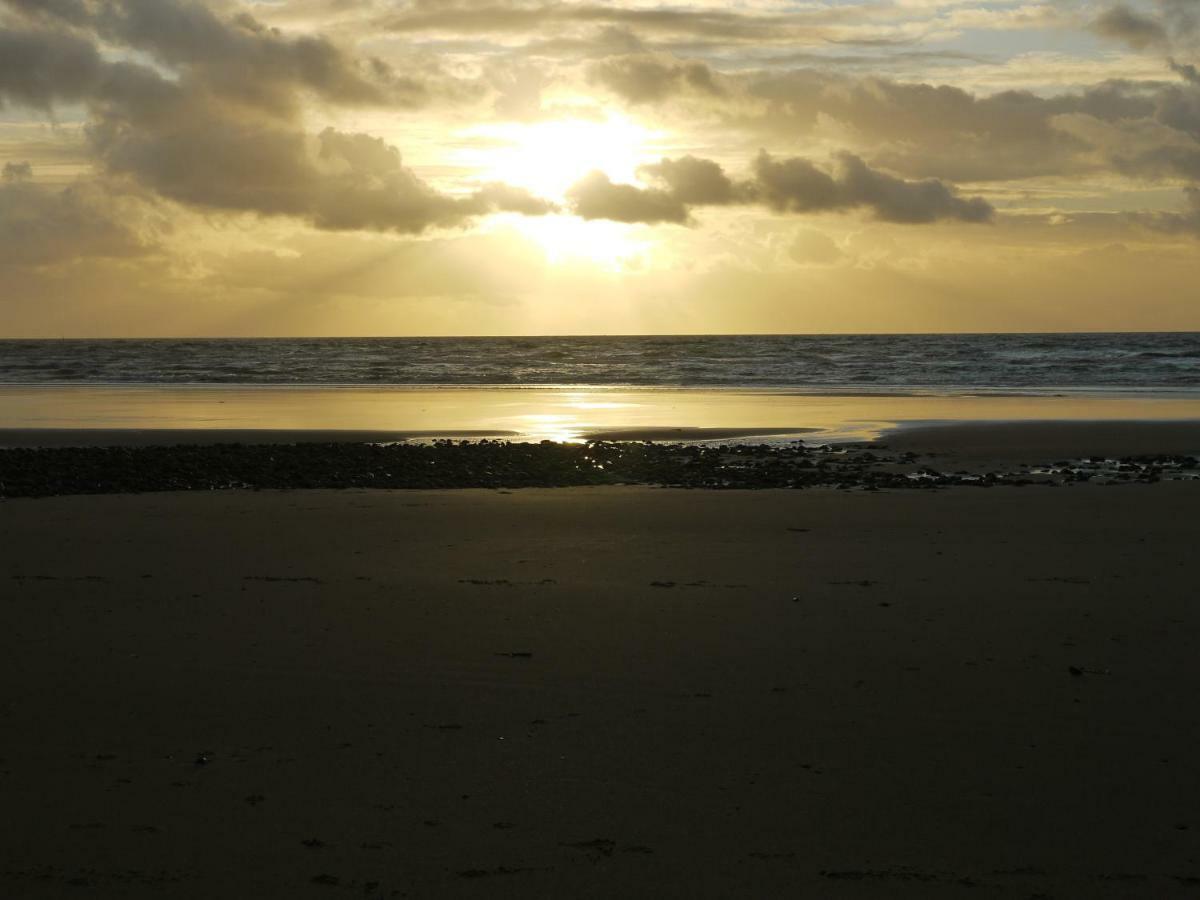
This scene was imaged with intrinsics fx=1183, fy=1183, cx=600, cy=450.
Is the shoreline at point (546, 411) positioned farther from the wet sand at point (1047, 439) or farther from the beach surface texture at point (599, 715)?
the beach surface texture at point (599, 715)

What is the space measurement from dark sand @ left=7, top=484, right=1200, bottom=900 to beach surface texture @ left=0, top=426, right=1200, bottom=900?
0.02 metres

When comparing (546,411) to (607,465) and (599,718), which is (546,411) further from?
(599,718)

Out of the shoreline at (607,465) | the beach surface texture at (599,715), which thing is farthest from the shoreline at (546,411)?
the beach surface texture at (599,715)

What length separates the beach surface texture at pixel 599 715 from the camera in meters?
4.48

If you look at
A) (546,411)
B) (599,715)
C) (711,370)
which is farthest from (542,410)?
(711,370)

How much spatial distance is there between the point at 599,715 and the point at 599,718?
0.14 feet

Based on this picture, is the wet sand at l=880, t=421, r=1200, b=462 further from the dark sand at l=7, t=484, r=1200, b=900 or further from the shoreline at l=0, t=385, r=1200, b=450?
the dark sand at l=7, t=484, r=1200, b=900

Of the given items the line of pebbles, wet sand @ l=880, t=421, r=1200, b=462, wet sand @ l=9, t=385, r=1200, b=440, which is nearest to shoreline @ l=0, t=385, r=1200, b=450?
wet sand @ l=9, t=385, r=1200, b=440

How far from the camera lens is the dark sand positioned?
4.48m

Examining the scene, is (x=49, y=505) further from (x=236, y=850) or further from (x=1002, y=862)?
(x=1002, y=862)

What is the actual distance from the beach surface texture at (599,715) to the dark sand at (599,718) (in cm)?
2

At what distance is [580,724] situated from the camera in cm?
589

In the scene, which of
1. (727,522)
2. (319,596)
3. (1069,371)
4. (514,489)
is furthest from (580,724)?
(1069,371)

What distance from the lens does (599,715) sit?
6020 mm
